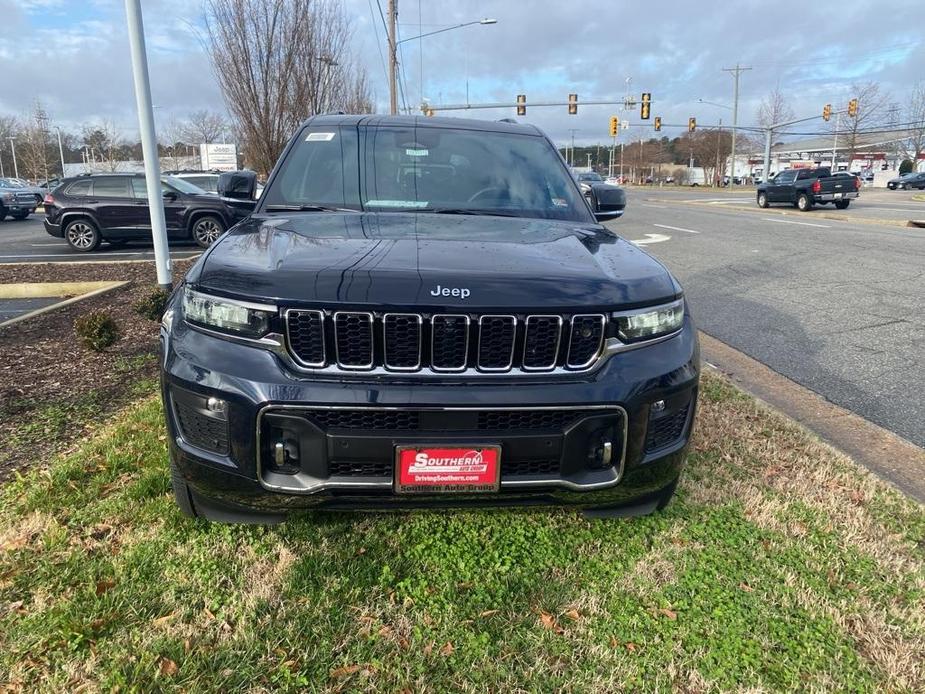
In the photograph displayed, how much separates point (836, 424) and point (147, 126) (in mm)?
6649

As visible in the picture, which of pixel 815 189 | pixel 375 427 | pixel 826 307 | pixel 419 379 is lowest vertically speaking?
pixel 826 307

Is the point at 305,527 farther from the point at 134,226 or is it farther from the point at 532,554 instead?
the point at 134,226

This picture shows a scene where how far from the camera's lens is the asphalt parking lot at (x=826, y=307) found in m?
4.56

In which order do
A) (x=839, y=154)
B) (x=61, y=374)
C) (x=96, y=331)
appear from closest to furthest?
1. (x=61, y=374)
2. (x=96, y=331)
3. (x=839, y=154)

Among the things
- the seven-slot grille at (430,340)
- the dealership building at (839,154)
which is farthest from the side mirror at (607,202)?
the dealership building at (839,154)

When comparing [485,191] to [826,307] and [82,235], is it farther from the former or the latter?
[82,235]

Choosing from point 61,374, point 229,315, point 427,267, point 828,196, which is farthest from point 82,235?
point 828,196

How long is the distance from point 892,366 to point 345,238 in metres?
4.50

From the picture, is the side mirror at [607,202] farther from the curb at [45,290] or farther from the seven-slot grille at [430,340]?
the curb at [45,290]

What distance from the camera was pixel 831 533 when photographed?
2715 millimetres

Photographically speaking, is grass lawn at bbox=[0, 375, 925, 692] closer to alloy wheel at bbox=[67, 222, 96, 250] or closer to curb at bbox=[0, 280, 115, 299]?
curb at bbox=[0, 280, 115, 299]

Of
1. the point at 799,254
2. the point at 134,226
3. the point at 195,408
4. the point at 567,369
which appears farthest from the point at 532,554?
the point at 134,226

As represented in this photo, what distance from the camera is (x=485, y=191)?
3.41 m

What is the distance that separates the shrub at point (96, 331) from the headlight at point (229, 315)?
297 cm
